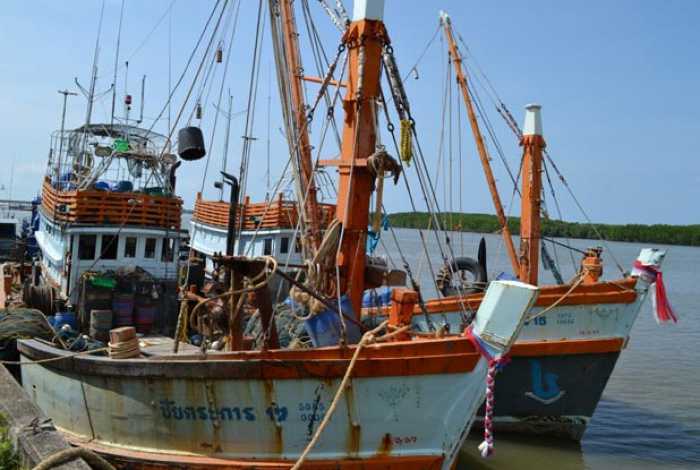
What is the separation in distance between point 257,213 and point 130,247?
24.5 ft

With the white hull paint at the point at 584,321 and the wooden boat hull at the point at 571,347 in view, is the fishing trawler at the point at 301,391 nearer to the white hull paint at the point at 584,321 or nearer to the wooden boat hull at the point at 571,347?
the wooden boat hull at the point at 571,347

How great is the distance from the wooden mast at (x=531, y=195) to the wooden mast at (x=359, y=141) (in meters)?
6.31

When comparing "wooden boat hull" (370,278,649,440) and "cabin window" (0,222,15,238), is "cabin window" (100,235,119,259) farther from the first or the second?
"cabin window" (0,222,15,238)

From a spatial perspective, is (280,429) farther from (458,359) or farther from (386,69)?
(386,69)

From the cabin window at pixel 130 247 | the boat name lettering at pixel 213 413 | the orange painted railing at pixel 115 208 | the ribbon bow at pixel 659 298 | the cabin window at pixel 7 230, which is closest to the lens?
the boat name lettering at pixel 213 413

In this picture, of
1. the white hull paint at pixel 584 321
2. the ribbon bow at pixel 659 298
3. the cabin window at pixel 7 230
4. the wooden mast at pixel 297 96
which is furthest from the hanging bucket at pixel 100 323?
the cabin window at pixel 7 230

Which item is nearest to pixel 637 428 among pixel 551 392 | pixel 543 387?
pixel 551 392

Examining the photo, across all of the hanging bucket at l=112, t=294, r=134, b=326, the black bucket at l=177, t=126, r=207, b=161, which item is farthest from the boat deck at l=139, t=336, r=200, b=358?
the hanging bucket at l=112, t=294, r=134, b=326

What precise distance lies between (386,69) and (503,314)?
4263 millimetres

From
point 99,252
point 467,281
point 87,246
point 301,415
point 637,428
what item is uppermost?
point 87,246

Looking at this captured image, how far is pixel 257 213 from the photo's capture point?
817 inches

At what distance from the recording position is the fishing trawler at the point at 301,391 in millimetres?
6172

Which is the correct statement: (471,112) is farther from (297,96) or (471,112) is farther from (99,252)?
(99,252)

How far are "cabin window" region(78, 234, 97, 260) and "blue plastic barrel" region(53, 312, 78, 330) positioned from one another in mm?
1440
